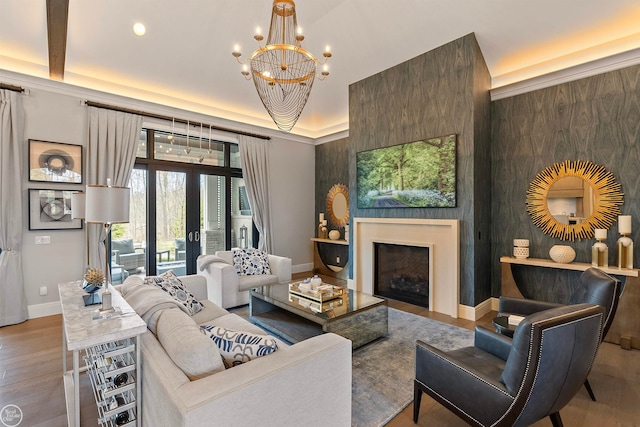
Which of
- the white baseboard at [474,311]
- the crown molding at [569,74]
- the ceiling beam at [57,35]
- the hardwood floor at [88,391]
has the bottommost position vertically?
the hardwood floor at [88,391]

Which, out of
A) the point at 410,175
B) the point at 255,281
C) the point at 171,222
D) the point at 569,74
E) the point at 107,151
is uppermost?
the point at 569,74

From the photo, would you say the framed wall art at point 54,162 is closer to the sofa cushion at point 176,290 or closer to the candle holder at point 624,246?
the sofa cushion at point 176,290

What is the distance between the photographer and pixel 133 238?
4.95 metres

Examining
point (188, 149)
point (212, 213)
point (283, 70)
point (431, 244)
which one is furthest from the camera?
point (212, 213)

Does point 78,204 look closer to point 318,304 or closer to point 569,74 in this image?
point 318,304

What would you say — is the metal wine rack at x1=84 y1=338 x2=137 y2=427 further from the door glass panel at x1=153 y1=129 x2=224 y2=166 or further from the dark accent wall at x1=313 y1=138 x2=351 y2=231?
the dark accent wall at x1=313 y1=138 x2=351 y2=231

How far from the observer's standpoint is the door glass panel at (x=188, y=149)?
5199 mm

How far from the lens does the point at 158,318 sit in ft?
6.18

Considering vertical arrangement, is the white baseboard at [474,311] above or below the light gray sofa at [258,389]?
below

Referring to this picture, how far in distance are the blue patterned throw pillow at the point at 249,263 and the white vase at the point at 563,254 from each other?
386 cm

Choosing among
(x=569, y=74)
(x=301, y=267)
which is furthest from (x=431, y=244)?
(x=301, y=267)

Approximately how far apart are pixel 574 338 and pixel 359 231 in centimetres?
388

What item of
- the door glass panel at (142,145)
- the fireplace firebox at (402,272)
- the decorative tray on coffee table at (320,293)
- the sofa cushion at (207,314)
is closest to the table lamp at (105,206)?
the sofa cushion at (207,314)

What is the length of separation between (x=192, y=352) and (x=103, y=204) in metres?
1.17
